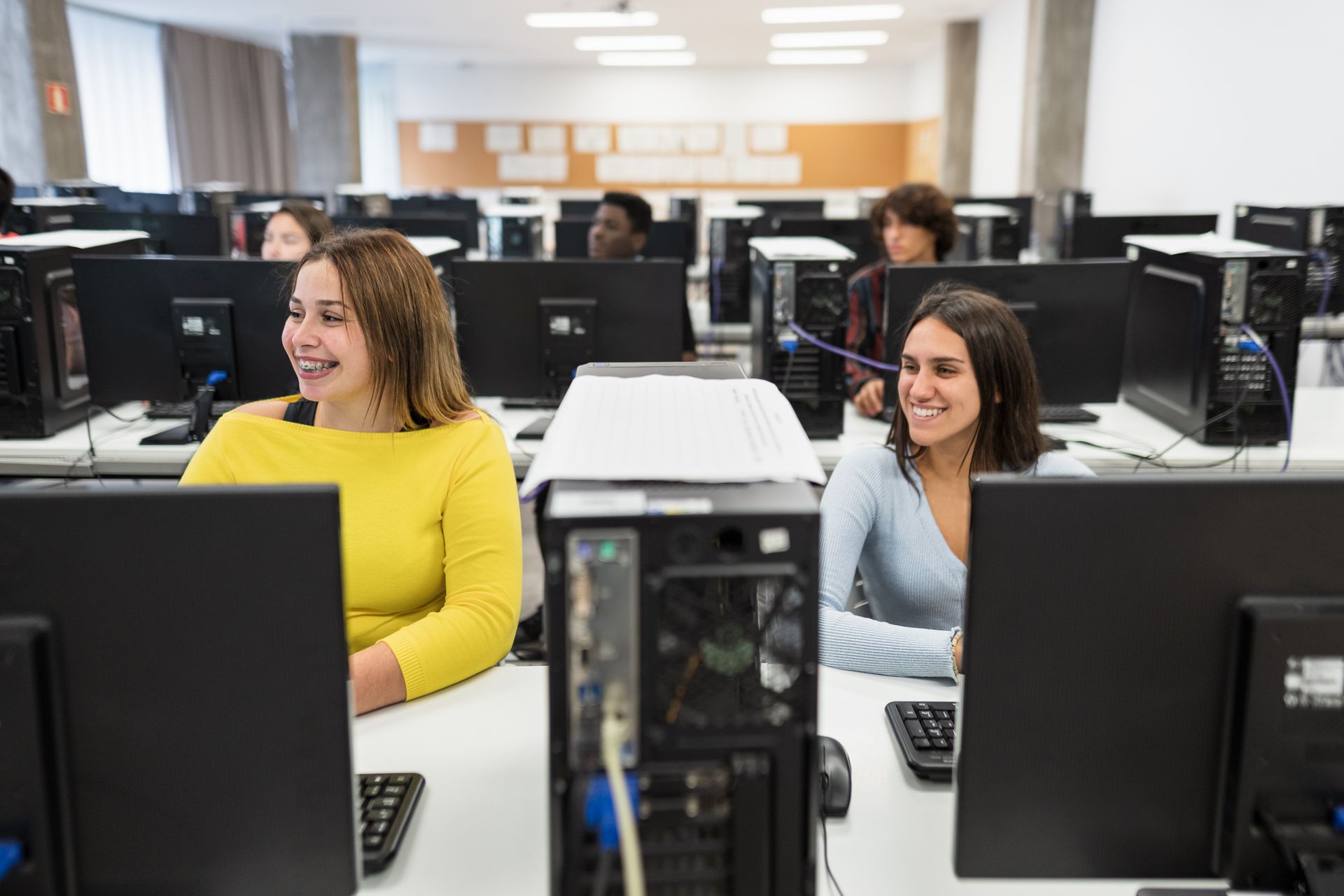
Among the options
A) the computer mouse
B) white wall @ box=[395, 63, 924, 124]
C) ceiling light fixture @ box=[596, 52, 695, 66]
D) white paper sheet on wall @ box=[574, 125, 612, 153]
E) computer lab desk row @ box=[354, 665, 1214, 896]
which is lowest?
computer lab desk row @ box=[354, 665, 1214, 896]

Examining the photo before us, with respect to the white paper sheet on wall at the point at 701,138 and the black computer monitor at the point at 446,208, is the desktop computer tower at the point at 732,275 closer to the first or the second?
the black computer monitor at the point at 446,208

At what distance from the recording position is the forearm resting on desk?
1237 mm

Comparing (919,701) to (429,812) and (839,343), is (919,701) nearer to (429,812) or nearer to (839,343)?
(429,812)

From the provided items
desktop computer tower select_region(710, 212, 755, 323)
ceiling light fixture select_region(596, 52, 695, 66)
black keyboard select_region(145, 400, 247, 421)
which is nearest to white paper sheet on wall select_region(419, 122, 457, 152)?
ceiling light fixture select_region(596, 52, 695, 66)

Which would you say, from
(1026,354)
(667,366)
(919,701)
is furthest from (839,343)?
(667,366)

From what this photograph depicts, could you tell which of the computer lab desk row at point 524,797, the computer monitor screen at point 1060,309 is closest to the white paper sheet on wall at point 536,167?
the computer monitor screen at point 1060,309

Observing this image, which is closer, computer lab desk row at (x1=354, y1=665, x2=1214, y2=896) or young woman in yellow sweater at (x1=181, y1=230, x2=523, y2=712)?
computer lab desk row at (x1=354, y1=665, x2=1214, y2=896)

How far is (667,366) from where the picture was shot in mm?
1031

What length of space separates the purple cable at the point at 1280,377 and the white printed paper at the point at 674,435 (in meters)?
1.97

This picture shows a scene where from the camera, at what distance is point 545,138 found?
12945 mm

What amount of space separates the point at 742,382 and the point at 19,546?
1.88 ft

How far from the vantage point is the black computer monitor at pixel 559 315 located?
2666mm

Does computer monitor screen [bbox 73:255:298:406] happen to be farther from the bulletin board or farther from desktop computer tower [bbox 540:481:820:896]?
the bulletin board

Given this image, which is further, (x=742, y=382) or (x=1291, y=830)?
(x=742, y=382)
